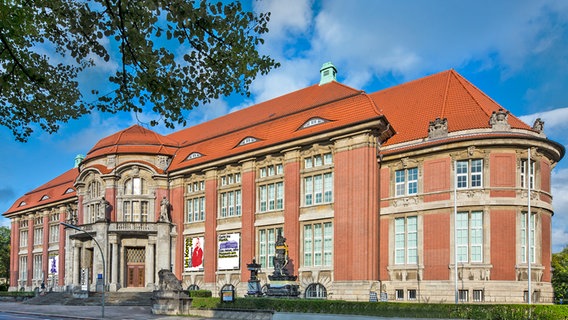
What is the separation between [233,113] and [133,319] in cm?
2586

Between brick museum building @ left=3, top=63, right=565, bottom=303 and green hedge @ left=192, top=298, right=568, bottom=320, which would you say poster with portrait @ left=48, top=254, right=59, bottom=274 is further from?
green hedge @ left=192, top=298, right=568, bottom=320

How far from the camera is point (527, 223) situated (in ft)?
102

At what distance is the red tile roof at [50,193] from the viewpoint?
60.6 m

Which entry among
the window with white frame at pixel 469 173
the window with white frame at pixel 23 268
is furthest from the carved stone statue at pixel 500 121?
the window with white frame at pixel 23 268

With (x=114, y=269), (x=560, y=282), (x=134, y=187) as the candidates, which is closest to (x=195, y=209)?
(x=134, y=187)

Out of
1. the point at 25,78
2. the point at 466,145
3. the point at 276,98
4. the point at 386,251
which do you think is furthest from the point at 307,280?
the point at 25,78

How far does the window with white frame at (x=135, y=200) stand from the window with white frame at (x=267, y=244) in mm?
13653

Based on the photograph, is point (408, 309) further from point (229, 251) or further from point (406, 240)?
point (229, 251)

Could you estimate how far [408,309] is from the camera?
977 inches

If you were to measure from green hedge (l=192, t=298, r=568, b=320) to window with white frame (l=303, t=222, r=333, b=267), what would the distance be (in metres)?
6.00

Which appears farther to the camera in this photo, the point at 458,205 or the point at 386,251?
the point at 386,251

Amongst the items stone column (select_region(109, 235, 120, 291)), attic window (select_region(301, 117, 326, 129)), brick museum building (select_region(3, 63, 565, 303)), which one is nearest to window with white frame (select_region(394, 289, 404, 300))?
brick museum building (select_region(3, 63, 565, 303))

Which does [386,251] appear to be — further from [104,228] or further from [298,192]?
[104,228]

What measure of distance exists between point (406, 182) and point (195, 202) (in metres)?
19.1
